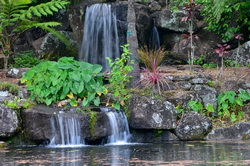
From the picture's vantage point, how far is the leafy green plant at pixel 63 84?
8688 mm

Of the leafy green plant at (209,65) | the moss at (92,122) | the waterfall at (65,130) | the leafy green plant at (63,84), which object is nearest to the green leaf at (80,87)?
the leafy green plant at (63,84)

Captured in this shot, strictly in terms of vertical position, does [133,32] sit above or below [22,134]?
above

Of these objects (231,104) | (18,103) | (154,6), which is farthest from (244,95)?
(154,6)

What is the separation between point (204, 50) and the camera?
14.2m

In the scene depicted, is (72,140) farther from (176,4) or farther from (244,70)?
(176,4)

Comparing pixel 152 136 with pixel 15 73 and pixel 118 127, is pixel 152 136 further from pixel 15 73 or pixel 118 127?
pixel 15 73

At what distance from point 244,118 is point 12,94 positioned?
543cm

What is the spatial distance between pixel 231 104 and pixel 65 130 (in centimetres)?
429

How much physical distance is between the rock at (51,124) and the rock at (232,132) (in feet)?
7.74

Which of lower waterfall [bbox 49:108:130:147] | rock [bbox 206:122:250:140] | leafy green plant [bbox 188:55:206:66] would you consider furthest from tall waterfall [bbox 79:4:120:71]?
lower waterfall [bbox 49:108:130:147]

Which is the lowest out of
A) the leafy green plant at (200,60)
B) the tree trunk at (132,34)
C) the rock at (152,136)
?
the rock at (152,136)

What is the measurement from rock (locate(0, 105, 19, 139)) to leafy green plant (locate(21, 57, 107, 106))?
2.81 ft

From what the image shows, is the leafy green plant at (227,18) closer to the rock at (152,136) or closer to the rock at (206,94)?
the rock at (206,94)

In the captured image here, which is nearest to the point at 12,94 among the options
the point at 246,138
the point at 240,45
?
the point at 246,138
